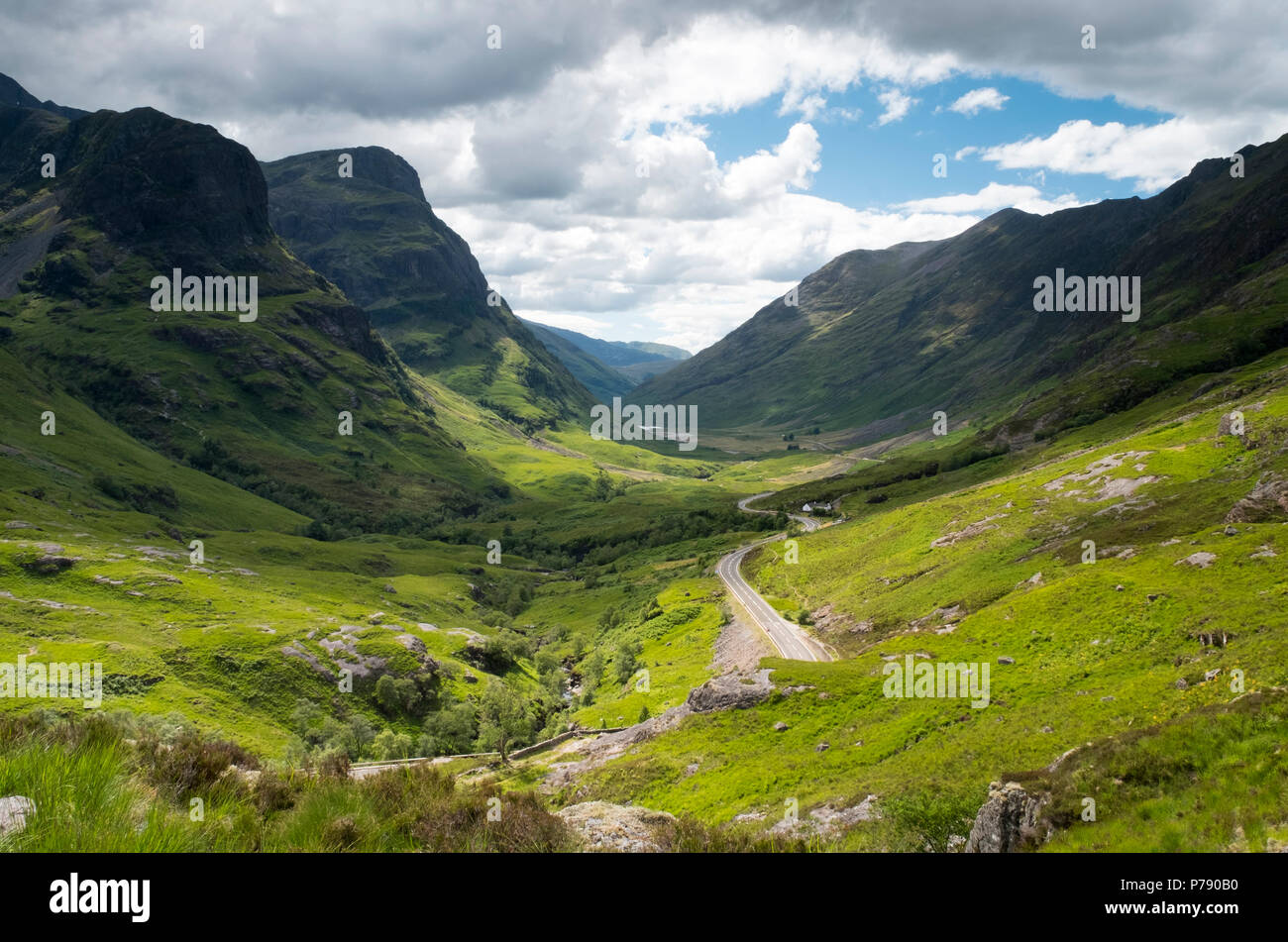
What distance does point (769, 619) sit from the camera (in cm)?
8956

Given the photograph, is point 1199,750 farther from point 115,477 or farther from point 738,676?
point 115,477

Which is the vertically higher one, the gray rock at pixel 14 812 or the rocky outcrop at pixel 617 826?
the gray rock at pixel 14 812

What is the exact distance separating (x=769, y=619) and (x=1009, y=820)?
7031cm

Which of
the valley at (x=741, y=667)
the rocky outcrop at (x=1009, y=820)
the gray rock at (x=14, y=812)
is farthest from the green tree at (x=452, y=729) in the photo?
the gray rock at (x=14, y=812)

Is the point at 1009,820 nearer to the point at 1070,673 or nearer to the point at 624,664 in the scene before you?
the point at 1070,673

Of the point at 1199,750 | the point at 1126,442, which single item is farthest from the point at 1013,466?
the point at 1199,750

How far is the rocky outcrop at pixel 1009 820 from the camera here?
19.2 meters

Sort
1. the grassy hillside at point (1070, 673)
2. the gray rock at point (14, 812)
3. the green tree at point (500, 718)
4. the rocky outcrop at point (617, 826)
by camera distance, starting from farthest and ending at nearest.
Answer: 1. the green tree at point (500, 718)
2. the grassy hillside at point (1070, 673)
3. the rocky outcrop at point (617, 826)
4. the gray rock at point (14, 812)

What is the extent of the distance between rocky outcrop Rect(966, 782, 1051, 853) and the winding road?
5058 centimetres

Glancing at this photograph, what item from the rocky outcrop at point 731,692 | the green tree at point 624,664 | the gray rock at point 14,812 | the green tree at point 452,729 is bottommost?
the green tree at point 452,729

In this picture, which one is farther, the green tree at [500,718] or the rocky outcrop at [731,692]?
the green tree at [500,718]

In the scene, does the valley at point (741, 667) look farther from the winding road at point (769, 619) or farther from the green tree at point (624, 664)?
the winding road at point (769, 619)

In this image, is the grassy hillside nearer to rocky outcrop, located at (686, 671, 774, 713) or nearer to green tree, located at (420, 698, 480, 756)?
rocky outcrop, located at (686, 671, 774, 713)

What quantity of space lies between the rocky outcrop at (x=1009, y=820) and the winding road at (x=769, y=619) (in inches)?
1991
